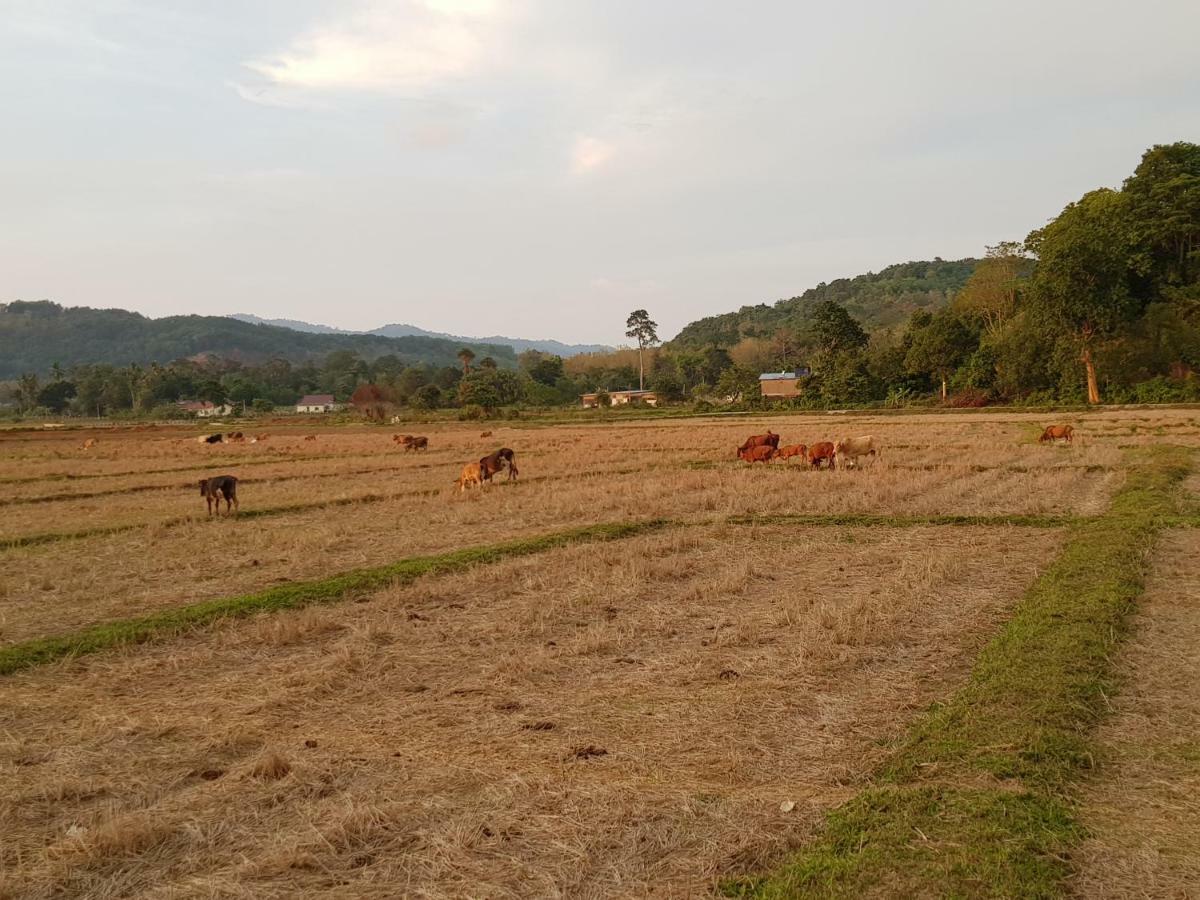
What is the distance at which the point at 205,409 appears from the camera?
111m

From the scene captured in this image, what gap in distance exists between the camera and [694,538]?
14523 mm

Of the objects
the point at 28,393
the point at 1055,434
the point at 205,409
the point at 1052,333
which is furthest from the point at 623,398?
the point at 28,393

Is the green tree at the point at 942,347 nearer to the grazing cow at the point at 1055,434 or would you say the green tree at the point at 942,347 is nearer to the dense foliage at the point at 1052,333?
the dense foliage at the point at 1052,333

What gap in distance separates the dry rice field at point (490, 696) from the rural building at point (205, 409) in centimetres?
9611

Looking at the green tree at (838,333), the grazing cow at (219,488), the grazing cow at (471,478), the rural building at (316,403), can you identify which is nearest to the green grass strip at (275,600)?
the grazing cow at (219,488)

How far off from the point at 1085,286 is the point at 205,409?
101972mm

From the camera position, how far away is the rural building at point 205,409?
106m

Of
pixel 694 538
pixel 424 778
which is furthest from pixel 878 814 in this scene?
pixel 694 538

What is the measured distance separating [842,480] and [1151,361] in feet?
153

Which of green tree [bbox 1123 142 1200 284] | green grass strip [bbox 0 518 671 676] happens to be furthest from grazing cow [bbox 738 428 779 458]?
green tree [bbox 1123 142 1200 284]

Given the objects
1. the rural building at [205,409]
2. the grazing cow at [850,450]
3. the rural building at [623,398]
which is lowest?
the grazing cow at [850,450]

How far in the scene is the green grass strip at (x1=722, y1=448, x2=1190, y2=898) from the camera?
414cm

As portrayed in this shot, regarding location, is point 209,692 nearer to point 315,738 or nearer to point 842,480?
point 315,738

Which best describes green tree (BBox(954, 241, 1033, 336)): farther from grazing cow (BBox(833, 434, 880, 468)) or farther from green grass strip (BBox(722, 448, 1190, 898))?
green grass strip (BBox(722, 448, 1190, 898))
